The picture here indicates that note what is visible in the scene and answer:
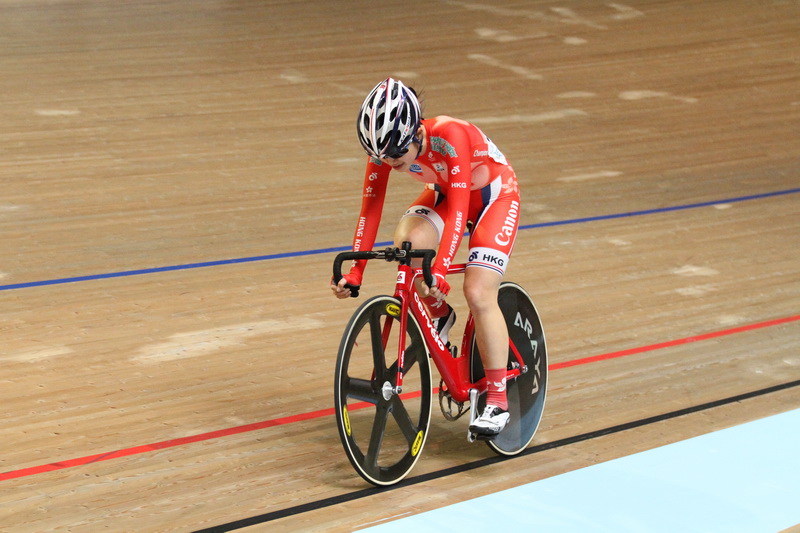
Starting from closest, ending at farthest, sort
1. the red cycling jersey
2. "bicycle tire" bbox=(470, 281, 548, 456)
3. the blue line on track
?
the red cycling jersey
"bicycle tire" bbox=(470, 281, 548, 456)
the blue line on track

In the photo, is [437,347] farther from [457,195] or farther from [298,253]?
[298,253]

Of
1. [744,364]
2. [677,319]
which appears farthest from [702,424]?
[677,319]

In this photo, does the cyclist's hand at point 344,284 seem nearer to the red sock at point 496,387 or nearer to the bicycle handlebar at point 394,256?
the bicycle handlebar at point 394,256

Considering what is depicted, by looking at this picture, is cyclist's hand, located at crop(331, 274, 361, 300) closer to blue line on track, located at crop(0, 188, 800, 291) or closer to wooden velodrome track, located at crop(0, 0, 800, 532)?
wooden velodrome track, located at crop(0, 0, 800, 532)

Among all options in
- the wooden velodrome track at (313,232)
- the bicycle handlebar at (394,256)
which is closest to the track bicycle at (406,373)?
the bicycle handlebar at (394,256)

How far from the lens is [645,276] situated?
4.89m

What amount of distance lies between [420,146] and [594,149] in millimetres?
4713

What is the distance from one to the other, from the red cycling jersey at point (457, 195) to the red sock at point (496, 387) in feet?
1.03

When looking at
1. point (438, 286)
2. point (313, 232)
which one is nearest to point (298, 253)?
point (313, 232)

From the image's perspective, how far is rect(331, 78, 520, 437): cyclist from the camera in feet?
8.42

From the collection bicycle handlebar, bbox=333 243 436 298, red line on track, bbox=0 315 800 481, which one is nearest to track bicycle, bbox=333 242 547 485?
bicycle handlebar, bbox=333 243 436 298

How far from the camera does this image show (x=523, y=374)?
307 cm

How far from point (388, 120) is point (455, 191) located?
0.28m

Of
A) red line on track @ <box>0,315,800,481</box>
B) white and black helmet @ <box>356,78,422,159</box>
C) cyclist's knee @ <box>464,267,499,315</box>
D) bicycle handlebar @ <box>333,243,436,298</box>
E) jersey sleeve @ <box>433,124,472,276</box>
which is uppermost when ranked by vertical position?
white and black helmet @ <box>356,78,422,159</box>
